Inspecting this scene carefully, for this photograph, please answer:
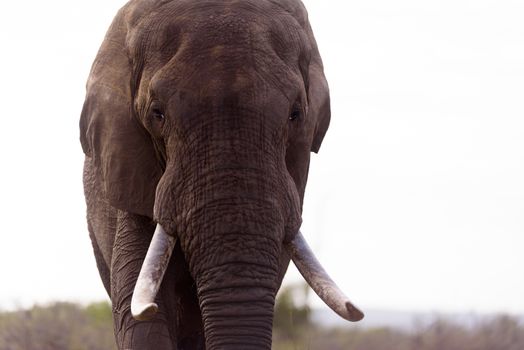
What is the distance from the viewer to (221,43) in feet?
26.9

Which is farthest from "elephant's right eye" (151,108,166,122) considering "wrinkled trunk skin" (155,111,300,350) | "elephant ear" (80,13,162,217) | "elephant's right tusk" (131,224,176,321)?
"elephant's right tusk" (131,224,176,321)

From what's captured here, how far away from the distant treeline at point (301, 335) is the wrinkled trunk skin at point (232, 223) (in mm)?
5643

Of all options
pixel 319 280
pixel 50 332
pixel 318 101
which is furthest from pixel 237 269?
pixel 50 332

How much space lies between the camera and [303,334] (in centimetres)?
1410

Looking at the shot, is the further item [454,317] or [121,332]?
[454,317]

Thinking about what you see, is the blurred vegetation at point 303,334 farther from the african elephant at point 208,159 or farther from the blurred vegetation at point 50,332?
the african elephant at point 208,159

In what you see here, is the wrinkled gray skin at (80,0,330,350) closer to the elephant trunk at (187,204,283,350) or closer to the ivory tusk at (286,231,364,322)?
the elephant trunk at (187,204,283,350)

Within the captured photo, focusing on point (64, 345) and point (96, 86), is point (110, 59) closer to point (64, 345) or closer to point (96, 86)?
point (96, 86)

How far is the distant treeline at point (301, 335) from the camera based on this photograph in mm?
15438

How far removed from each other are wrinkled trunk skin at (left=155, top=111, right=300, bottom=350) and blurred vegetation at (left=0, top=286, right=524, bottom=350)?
18.1 feet

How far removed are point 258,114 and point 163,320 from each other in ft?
4.30

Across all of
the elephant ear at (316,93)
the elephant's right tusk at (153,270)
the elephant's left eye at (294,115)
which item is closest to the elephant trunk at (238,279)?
the elephant's right tusk at (153,270)

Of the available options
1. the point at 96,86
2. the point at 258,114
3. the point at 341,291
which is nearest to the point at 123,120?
the point at 96,86

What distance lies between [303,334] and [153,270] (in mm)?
6141
